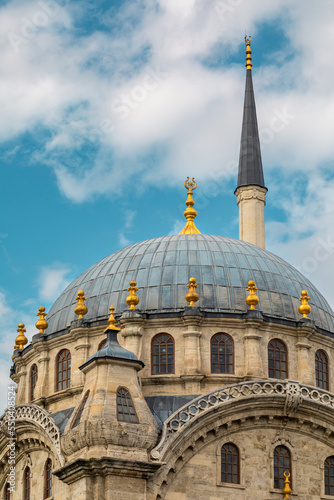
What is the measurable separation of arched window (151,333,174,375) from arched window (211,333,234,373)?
177 centimetres

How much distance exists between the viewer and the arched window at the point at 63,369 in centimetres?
5131

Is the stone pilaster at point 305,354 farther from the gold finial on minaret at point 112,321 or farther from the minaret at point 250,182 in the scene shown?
the minaret at point 250,182

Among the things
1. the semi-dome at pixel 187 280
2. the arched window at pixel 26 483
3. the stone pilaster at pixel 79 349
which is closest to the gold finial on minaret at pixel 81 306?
the stone pilaster at pixel 79 349

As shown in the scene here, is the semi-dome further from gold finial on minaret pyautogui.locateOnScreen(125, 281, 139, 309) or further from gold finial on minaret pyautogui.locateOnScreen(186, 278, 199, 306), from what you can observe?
gold finial on minaret pyautogui.locateOnScreen(125, 281, 139, 309)

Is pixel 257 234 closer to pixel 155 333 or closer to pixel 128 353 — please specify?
pixel 155 333

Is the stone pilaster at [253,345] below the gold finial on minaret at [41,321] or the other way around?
below

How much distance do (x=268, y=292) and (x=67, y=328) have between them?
29.9 feet

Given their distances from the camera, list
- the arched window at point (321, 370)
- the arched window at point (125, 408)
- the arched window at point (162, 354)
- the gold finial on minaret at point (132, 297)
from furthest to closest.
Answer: the arched window at point (321, 370) < the gold finial on minaret at point (132, 297) < the arched window at point (162, 354) < the arched window at point (125, 408)

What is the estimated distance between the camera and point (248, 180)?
73.9m

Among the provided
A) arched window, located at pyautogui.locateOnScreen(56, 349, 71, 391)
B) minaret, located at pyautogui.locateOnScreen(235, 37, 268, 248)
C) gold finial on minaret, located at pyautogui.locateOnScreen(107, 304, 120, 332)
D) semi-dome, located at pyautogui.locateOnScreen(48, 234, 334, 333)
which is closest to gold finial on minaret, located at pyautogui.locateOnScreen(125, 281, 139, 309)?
semi-dome, located at pyautogui.locateOnScreen(48, 234, 334, 333)

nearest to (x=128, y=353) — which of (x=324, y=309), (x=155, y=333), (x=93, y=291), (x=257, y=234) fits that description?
(x=155, y=333)

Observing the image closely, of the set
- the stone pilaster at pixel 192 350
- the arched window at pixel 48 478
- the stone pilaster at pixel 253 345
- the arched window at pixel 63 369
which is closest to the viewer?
the arched window at pixel 48 478

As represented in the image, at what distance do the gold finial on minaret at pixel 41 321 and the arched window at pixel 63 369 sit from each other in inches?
70.7

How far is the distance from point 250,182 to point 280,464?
98.1 feet
